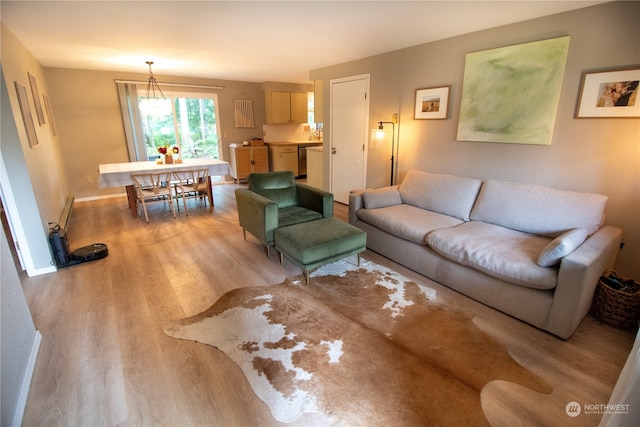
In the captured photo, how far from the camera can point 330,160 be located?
17.1ft

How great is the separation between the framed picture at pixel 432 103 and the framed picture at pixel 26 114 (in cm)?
419

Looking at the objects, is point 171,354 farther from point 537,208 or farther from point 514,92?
point 514,92

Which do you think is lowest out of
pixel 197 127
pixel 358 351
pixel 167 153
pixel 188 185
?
pixel 358 351

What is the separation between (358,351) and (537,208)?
194 centimetres

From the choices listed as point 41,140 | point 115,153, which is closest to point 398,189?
point 41,140

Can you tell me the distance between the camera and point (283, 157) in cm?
734

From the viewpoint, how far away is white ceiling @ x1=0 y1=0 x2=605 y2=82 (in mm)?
2395

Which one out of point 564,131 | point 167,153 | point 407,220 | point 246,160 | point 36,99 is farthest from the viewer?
point 246,160

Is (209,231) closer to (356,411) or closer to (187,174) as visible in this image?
(187,174)

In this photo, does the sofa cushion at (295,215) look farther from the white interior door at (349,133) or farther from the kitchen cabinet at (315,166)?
the kitchen cabinet at (315,166)

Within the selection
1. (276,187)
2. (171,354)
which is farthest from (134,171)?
(171,354)

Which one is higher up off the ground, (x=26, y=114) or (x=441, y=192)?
(x=26, y=114)

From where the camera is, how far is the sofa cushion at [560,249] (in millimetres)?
1924

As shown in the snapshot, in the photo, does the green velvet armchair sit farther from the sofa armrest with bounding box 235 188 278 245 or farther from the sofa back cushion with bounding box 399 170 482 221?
the sofa back cushion with bounding box 399 170 482 221
